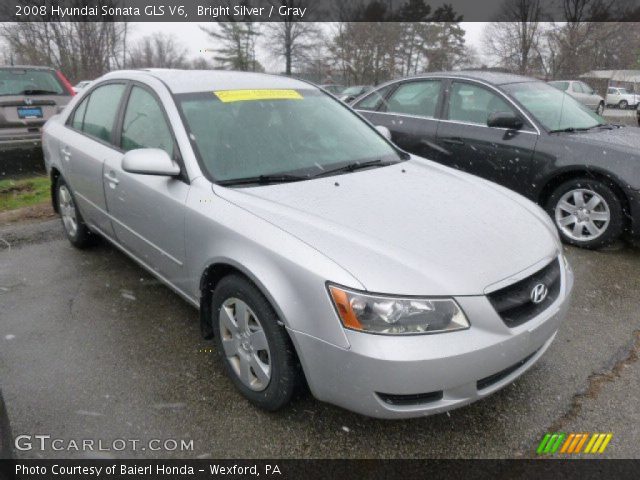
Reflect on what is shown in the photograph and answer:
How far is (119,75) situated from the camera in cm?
367

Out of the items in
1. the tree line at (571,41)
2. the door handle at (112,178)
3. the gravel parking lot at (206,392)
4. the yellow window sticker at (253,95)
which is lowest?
the gravel parking lot at (206,392)

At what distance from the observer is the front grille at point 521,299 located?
78.9 inches

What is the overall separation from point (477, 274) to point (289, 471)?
1.14m

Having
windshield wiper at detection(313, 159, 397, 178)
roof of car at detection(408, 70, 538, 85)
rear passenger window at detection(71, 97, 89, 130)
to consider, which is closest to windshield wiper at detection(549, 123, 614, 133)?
roof of car at detection(408, 70, 538, 85)

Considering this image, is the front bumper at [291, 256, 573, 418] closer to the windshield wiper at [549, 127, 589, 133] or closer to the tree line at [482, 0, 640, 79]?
the windshield wiper at [549, 127, 589, 133]

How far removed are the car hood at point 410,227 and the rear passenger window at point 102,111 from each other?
156 cm

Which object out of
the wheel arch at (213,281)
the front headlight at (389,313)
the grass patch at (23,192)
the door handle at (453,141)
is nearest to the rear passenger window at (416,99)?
the door handle at (453,141)

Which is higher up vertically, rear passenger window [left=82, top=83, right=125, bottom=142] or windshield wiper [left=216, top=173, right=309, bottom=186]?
rear passenger window [left=82, top=83, right=125, bottom=142]

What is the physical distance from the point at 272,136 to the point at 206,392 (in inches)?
58.7

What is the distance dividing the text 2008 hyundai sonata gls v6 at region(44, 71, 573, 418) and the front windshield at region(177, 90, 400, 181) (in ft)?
0.04

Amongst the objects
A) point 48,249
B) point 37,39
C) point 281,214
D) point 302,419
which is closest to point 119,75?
point 48,249

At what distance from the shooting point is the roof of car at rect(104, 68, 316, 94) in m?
3.07

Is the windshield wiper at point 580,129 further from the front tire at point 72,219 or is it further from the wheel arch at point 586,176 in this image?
the front tire at point 72,219

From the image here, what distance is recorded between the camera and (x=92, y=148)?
3.61 m
